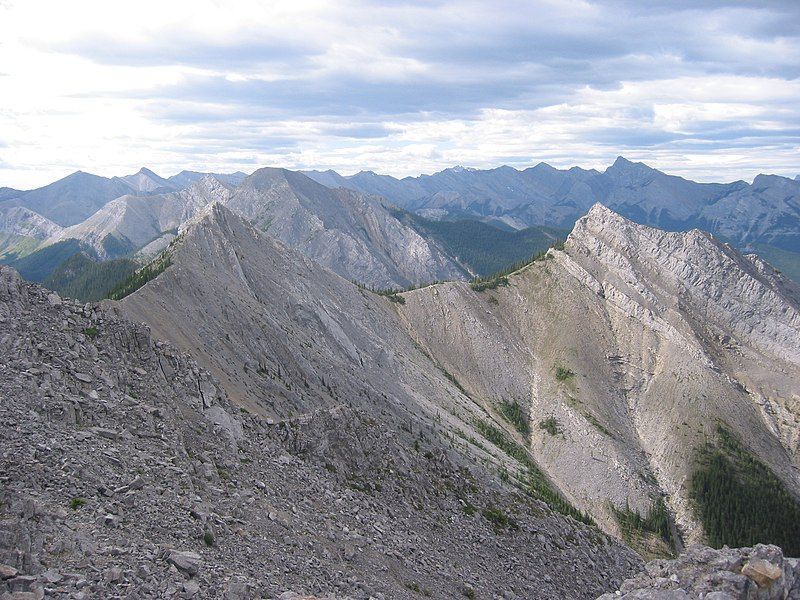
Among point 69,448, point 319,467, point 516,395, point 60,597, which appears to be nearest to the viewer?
point 60,597

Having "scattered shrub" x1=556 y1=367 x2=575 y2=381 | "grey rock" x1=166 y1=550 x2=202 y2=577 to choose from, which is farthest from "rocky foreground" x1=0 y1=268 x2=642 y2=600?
"scattered shrub" x1=556 y1=367 x2=575 y2=381

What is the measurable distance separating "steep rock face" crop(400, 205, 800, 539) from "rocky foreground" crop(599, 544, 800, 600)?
282 ft

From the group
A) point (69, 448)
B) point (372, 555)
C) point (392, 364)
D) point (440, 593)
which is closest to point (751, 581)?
point (440, 593)

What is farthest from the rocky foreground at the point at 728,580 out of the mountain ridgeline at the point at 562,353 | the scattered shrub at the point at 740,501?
the scattered shrub at the point at 740,501

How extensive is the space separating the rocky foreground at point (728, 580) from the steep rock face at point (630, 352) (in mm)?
85842

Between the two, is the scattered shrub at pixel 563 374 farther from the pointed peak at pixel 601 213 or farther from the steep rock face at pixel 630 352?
the pointed peak at pixel 601 213

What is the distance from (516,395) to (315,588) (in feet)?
394

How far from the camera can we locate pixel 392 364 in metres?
114

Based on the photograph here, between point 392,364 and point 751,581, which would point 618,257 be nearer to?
point 392,364

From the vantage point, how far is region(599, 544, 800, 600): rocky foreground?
28.6 meters

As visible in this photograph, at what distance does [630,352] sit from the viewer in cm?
Result: 15588

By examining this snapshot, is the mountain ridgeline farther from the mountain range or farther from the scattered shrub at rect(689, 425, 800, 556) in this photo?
the scattered shrub at rect(689, 425, 800, 556)

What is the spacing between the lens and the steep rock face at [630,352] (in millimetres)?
128250

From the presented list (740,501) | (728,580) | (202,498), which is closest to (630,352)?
(740,501)
